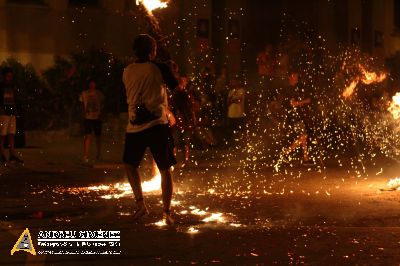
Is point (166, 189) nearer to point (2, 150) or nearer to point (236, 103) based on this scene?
point (2, 150)

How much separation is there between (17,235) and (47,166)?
671 centimetres

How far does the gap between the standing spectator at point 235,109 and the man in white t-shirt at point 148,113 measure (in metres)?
10.4

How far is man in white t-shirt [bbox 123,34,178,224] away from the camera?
7.68 m

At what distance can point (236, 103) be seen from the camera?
723 inches

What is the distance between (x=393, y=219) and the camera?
319 inches

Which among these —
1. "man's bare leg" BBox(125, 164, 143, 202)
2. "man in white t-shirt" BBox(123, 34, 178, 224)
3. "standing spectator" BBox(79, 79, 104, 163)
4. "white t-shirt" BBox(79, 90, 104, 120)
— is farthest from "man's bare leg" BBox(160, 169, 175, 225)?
"white t-shirt" BBox(79, 90, 104, 120)

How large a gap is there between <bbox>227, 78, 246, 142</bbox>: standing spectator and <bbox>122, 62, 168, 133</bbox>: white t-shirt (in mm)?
10493

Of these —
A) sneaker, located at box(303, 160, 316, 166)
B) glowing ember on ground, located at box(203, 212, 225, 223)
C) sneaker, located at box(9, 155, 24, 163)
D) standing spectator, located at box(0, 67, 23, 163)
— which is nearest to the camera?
glowing ember on ground, located at box(203, 212, 225, 223)

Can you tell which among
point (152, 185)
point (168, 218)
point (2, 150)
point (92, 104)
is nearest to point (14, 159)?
point (2, 150)

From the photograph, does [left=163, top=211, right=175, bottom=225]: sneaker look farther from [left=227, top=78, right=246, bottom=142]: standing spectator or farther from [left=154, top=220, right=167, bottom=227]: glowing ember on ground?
[left=227, top=78, right=246, bottom=142]: standing spectator

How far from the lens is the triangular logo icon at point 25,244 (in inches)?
259

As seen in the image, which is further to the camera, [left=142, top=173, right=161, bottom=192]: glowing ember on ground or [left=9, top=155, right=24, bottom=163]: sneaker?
[left=9, top=155, right=24, bottom=163]: sneaker

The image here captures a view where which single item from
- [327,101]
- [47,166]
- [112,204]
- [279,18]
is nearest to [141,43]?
[112,204]

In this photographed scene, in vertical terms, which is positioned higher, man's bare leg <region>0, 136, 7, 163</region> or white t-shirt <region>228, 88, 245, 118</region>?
white t-shirt <region>228, 88, 245, 118</region>
